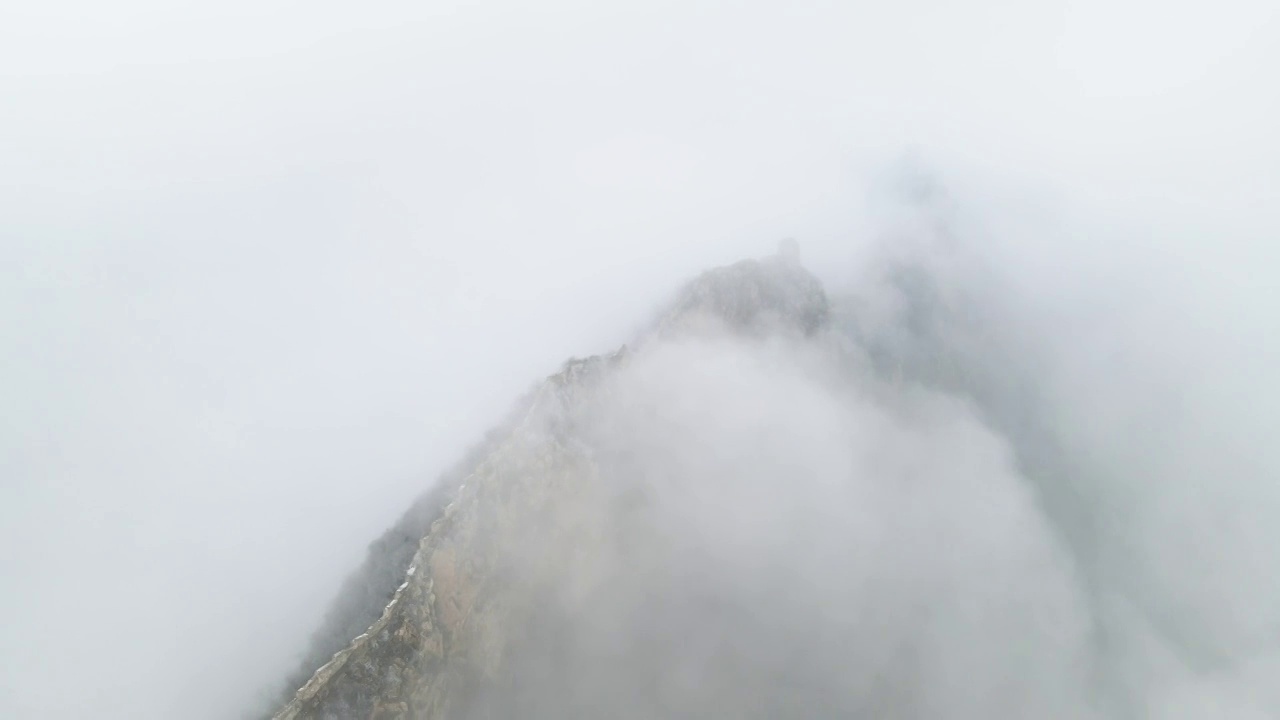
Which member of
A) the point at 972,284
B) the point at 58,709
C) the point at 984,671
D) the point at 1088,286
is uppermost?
the point at 1088,286

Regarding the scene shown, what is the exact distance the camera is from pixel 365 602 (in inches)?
2280

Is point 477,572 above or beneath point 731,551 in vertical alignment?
beneath

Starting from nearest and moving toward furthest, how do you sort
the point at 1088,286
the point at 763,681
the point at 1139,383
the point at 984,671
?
the point at 763,681 → the point at 984,671 → the point at 1139,383 → the point at 1088,286

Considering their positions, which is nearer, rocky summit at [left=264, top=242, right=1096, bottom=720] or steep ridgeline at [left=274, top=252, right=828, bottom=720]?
steep ridgeline at [left=274, top=252, right=828, bottom=720]

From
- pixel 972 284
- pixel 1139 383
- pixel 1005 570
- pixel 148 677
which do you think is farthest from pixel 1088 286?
pixel 148 677

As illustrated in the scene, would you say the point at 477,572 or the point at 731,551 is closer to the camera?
the point at 477,572

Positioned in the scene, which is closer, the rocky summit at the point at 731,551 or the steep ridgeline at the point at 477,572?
the steep ridgeline at the point at 477,572

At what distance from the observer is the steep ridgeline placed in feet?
154

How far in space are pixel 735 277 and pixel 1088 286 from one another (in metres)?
167

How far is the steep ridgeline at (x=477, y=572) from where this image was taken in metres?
47.0

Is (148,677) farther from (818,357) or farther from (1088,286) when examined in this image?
(1088,286)

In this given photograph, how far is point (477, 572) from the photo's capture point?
178ft

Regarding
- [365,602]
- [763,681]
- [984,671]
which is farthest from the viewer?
[984,671]

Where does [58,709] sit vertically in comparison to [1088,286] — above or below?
below
